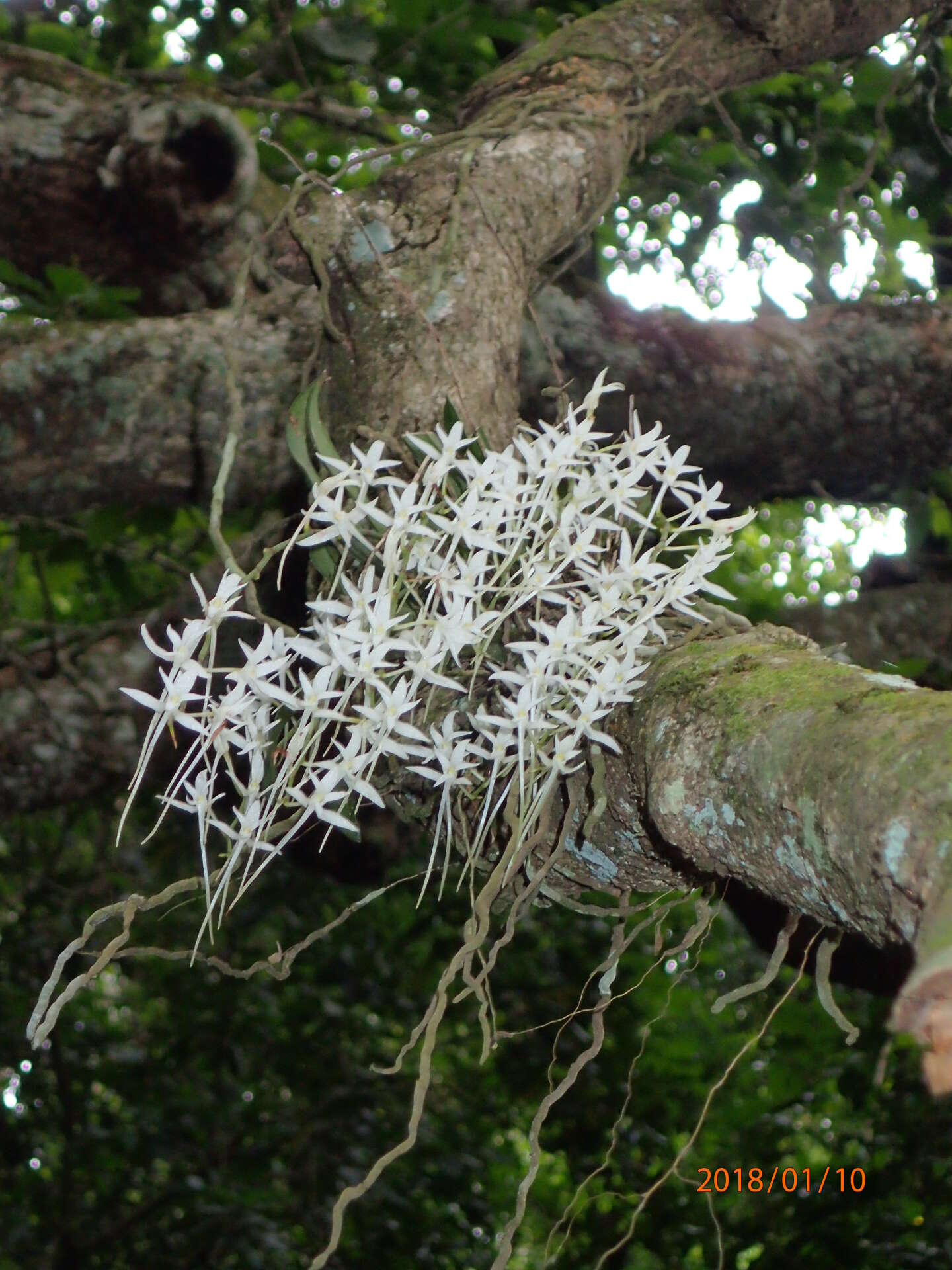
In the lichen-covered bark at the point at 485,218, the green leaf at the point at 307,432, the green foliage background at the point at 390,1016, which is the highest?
the lichen-covered bark at the point at 485,218

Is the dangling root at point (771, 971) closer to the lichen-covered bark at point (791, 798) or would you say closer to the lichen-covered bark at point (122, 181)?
the lichen-covered bark at point (791, 798)

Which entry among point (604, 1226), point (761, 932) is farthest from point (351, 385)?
point (604, 1226)

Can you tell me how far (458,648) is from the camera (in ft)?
2.30

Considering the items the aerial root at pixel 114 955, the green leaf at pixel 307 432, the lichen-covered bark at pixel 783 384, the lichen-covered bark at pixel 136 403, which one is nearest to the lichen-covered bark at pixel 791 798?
the aerial root at pixel 114 955

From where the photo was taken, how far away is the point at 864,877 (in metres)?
0.49

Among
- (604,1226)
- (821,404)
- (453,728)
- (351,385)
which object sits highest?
(351,385)

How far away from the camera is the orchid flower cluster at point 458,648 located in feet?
2.22

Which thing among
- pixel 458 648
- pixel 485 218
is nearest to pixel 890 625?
pixel 485 218

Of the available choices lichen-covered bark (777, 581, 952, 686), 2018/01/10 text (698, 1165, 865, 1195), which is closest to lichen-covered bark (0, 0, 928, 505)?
lichen-covered bark (777, 581, 952, 686)

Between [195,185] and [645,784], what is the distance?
1.46m

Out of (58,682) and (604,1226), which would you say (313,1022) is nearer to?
(604,1226)

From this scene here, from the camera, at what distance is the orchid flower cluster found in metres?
0.68

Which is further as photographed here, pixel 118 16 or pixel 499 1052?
pixel 499 1052

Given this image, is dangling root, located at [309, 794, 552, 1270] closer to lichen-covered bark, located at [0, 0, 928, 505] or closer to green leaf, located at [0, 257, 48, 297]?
lichen-covered bark, located at [0, 0, 928, 505]
